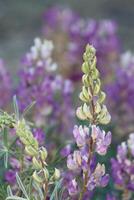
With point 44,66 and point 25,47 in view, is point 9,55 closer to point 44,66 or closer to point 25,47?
point 25,47

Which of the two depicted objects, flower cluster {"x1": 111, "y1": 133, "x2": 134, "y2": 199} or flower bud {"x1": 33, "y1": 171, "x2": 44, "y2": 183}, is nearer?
flower bud {"x1": 33, "y1": 171, "x2": 44, "y2": 183}

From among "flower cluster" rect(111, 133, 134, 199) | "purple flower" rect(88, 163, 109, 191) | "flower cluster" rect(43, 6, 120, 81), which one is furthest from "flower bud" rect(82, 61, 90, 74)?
"flower cluster" rect(43, 6, 120, 81)

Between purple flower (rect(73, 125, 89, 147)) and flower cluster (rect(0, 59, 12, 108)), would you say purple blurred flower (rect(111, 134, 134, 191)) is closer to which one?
purple flower (rect(73, 125, 89, 147))

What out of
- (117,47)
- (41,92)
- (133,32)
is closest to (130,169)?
(41,92)

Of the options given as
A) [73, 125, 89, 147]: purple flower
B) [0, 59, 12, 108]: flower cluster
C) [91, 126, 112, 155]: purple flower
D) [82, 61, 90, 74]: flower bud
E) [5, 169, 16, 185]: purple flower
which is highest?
[0, 59, 12, 108]: flower cluster

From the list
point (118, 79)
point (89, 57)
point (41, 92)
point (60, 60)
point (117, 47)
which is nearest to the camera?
point (89, 57)

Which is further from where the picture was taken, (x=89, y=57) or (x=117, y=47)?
→ (x=117, y=47)
